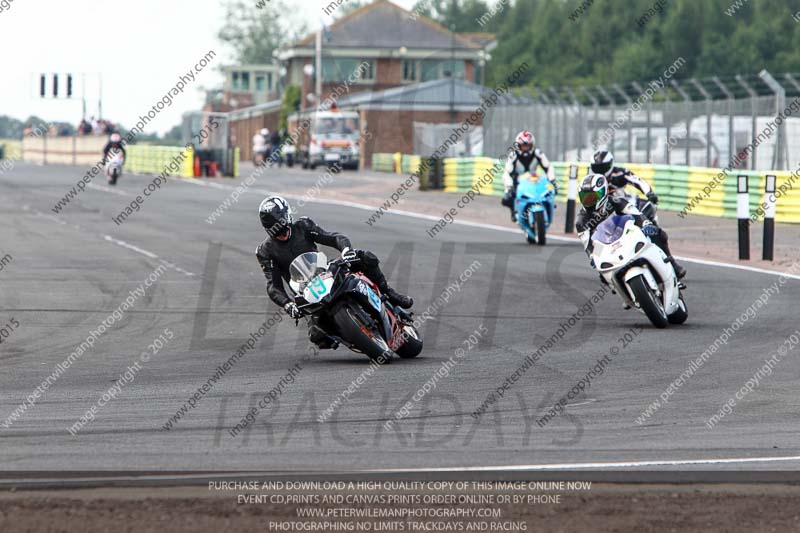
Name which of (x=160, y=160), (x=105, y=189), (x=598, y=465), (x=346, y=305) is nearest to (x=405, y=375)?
(x=346, y=305)

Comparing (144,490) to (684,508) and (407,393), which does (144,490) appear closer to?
Result: (684,508)

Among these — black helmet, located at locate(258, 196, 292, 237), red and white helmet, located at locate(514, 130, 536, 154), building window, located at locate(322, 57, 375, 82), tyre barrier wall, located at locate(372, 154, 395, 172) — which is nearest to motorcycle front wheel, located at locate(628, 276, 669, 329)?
black helmet, located at locate(258, 196, 292, 237)

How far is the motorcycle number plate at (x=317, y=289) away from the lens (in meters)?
10.2

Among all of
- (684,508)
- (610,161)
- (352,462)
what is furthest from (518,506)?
(610,161)

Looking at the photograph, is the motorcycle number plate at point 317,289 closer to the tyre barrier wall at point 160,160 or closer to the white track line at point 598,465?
the white track line at point 598,465

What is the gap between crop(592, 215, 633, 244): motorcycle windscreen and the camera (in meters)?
12.2

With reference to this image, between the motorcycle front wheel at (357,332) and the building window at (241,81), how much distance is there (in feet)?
407

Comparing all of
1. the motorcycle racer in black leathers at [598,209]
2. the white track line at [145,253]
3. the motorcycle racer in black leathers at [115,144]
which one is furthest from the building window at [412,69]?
the motorcycle racer in black leathers at [598,209]

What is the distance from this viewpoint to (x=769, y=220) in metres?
18.7

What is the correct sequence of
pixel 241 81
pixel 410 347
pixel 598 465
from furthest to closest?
pixel 241 81 < pixel 410 347 < pixel 598 465

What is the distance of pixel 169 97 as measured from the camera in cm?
3631

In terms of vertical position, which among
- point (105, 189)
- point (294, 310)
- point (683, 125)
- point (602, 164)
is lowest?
point (105, 189)

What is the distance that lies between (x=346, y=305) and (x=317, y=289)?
240 millimetres

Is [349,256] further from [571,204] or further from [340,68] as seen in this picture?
[340,68]
